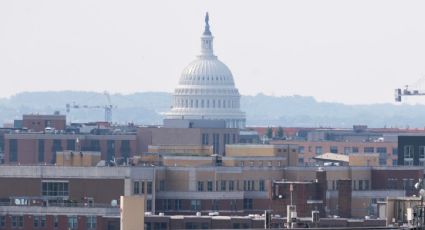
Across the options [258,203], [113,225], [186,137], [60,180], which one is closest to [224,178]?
[258,203]

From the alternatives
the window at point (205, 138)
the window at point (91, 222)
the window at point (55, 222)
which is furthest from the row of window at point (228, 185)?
the window at point (205, 138)

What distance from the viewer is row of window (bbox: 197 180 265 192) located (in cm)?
11906

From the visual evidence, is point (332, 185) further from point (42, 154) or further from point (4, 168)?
point (42, 154)

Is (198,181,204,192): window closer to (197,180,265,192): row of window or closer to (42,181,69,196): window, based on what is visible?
(197,180,265,192): row of window

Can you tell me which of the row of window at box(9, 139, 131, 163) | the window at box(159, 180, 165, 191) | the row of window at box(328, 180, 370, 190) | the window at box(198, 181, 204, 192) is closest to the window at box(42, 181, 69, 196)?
Answer: the window at box(159, 180, 165, 191)

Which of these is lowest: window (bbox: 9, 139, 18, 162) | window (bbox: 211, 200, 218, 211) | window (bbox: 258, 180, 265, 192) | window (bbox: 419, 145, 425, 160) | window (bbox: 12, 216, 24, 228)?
window (bbox: 12, 216, 24, 228)

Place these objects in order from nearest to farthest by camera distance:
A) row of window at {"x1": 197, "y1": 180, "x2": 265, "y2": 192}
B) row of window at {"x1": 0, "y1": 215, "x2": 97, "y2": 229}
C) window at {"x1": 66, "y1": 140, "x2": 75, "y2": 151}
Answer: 1. row of window at {"x1": 0, "y1": 215, "x2": 97, "y2": 229}
2. row of window at {"x1": 197, "y1": 180, "x2": 265, "y2": 192}
3. window at {"x1": 66, "y1": 140, "x2": 75, "y2": 151}

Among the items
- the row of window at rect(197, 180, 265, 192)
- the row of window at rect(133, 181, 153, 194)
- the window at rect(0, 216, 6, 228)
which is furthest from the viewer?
the row of window at rect(197, 180, 265, 192)

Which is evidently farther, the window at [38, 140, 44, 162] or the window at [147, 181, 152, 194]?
the window at [38, 140, 44, 162]

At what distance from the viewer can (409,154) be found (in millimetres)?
130375

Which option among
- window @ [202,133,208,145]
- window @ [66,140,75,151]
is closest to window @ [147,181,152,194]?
window @ [66,140,75,151]

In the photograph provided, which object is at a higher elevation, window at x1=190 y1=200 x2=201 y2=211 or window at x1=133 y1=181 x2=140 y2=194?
window at x1=133 y1=181 x2=140 y2=194

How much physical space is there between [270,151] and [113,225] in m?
35.7

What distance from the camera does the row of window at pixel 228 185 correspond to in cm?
11906
